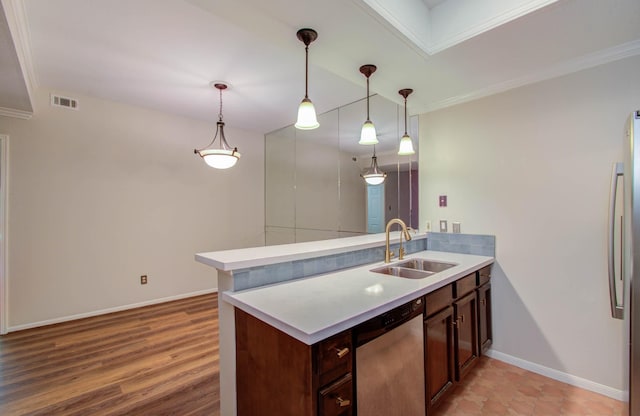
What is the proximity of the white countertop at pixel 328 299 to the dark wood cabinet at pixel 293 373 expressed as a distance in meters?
0.06

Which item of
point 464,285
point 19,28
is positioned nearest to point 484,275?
point 464,285

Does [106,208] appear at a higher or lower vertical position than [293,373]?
higher

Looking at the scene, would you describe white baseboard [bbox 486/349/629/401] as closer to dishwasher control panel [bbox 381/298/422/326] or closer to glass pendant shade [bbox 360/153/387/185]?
dishwasher control panel [bbox 381/298/422/326]

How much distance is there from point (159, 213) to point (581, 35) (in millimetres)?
4756

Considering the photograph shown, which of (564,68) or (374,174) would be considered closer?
(564,68)

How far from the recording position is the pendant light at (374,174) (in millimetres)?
3246

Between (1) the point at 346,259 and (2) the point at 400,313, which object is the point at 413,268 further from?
(2) the point at 400,313

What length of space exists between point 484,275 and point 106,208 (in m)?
4.42

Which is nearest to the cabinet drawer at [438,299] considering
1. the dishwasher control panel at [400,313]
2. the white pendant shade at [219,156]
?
the dishwasher control panel at [400,313]

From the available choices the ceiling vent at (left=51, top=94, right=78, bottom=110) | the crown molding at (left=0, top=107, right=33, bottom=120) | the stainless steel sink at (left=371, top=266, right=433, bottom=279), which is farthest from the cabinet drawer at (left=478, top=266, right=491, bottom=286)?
the crown molding at (left=0, top=107, right=33, bottom=120)

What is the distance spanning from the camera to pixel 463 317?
2.14 metres

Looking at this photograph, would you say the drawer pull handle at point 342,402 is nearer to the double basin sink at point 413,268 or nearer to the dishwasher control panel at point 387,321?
the dishwasher control panel at point 387,321

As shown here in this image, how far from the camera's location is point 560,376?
2.24 m

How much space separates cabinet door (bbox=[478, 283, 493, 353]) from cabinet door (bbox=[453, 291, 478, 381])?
11cm
